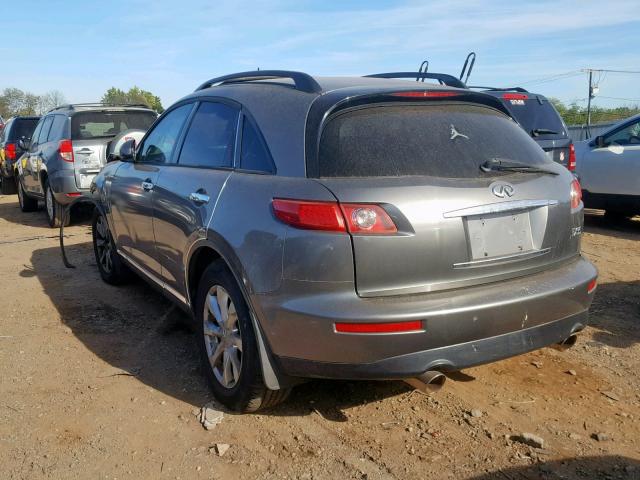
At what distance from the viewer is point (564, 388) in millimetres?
3488

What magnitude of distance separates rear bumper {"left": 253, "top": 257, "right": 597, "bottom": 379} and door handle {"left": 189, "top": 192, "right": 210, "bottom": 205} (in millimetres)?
822

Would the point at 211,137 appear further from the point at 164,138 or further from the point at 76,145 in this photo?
the point at 76,145

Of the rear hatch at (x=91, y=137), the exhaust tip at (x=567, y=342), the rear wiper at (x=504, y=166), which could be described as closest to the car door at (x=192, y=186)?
the rear wiper at (x=504, y=166)

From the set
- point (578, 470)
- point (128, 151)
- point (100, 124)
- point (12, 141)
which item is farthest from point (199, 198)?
point (12, 141)

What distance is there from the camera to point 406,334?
2.63 meters

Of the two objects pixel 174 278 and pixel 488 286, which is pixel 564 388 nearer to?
pixel 488 286

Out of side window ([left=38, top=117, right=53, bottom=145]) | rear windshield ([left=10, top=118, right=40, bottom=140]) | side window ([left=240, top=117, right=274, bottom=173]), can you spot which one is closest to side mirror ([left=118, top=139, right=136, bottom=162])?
side window ([left=240, top=117, right=274, bottom=173])

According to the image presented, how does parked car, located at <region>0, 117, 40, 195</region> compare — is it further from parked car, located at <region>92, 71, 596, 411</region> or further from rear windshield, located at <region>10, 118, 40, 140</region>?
parked car, located at <region>92, 71, 596, 411</region>

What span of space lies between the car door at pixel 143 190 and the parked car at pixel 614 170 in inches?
253

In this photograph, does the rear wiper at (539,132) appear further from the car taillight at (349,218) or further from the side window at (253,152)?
the car taillight at (349,218)

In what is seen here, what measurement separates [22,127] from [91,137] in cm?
691

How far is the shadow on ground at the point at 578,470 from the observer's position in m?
2.66

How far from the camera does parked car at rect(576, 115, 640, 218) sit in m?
8.21

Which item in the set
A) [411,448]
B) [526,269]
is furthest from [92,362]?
[526,269]
